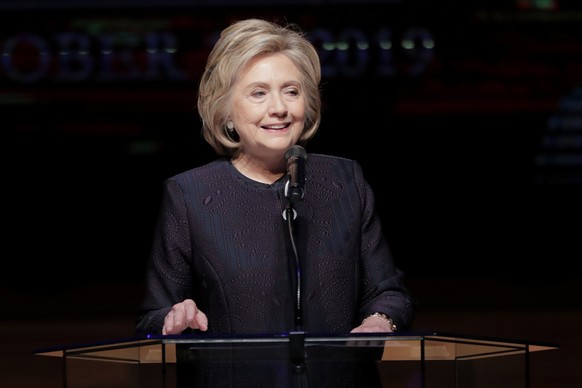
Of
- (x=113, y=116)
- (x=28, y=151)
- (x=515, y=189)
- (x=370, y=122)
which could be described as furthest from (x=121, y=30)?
(x=515, y=189)

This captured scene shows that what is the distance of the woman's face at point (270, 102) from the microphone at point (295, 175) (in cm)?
17

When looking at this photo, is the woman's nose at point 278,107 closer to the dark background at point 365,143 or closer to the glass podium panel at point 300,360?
the glass podium panel at point 300,360

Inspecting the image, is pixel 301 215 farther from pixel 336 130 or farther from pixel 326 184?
pixel 336 130

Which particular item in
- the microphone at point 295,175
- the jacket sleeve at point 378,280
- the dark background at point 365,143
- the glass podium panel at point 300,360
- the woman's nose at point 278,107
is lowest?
the glass podium panel at point 300,360

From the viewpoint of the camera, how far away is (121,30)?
5.03 meters

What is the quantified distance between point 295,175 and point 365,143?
3.65 m

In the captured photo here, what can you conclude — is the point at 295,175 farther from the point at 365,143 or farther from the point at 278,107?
the point at 365,143

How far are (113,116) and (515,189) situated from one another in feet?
6.26

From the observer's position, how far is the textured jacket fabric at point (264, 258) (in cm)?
198

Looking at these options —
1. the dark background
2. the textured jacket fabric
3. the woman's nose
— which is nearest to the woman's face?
the woman's nose

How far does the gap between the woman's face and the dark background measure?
303 cm

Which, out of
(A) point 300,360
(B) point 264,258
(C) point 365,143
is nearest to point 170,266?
(B) point 264,258

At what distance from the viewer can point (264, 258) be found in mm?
1998

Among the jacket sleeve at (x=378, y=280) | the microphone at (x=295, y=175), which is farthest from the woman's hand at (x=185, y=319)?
the jacket sleeve at (x=378, y=280)
